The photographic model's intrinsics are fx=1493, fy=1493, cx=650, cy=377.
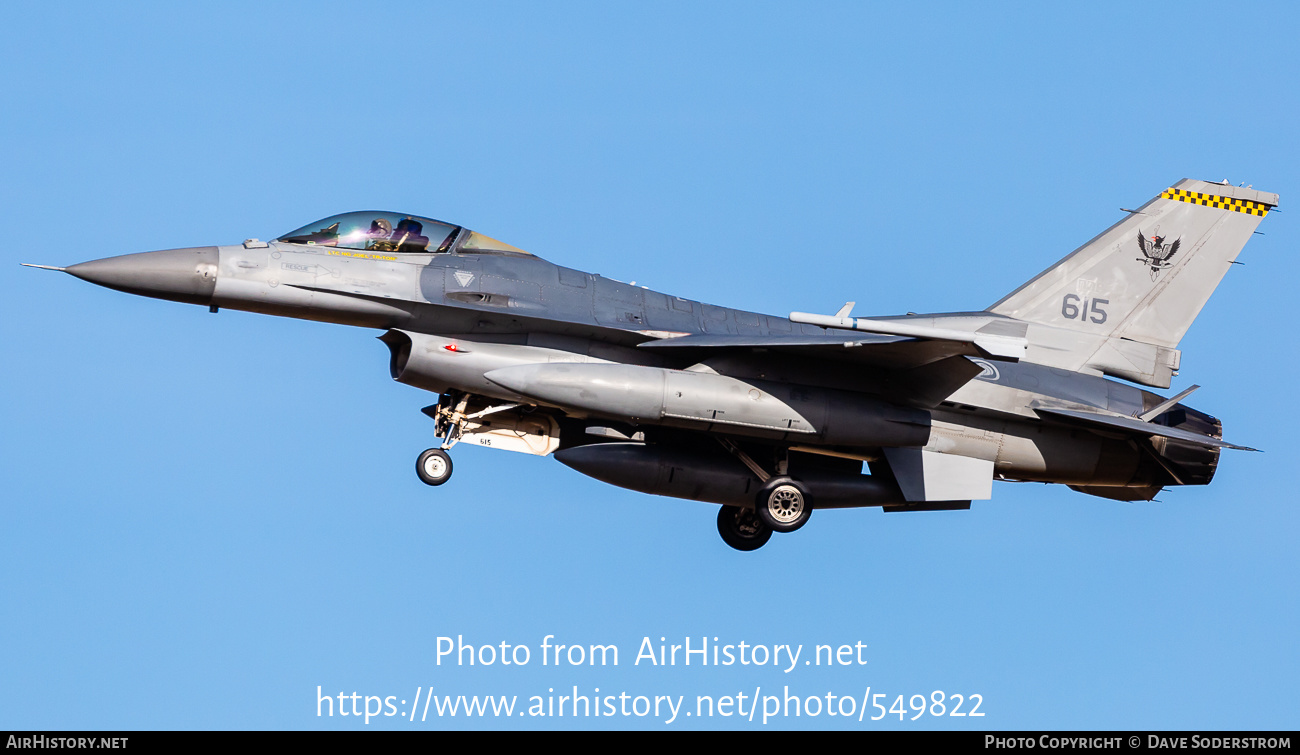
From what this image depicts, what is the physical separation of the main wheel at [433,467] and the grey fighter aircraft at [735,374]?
20mm

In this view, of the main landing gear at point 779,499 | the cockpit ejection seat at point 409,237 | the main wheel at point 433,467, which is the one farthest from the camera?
the main landing gear at point 779,499

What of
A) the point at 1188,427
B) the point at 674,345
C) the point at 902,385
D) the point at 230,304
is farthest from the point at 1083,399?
the point at 230,304

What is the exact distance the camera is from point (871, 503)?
16.1 metres

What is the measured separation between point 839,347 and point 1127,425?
3452 mm

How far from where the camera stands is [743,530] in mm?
17047

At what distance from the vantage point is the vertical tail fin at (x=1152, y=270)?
17094mm

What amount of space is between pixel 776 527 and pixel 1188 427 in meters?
4.67

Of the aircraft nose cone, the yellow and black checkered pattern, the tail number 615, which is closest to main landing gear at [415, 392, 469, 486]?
the aircraft nose cone

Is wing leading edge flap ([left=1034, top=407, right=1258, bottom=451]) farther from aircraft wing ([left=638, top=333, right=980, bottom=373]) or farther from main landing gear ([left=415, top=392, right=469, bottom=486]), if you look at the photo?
main landing gear ([left=415, top=392, right=469, bottom=486])

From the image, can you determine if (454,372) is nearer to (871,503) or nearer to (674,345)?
(674,345)

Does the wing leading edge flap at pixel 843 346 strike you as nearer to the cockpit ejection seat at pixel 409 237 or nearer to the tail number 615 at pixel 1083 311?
the cockpit ejection seat at pixel 409 237

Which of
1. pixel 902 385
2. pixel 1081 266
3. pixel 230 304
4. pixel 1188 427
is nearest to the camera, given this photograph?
pixel 230 304

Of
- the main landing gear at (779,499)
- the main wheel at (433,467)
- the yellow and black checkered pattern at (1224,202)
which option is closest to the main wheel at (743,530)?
the main landing gear at (779,499)

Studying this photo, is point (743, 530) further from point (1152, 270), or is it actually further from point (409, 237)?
point (1152, 270)
